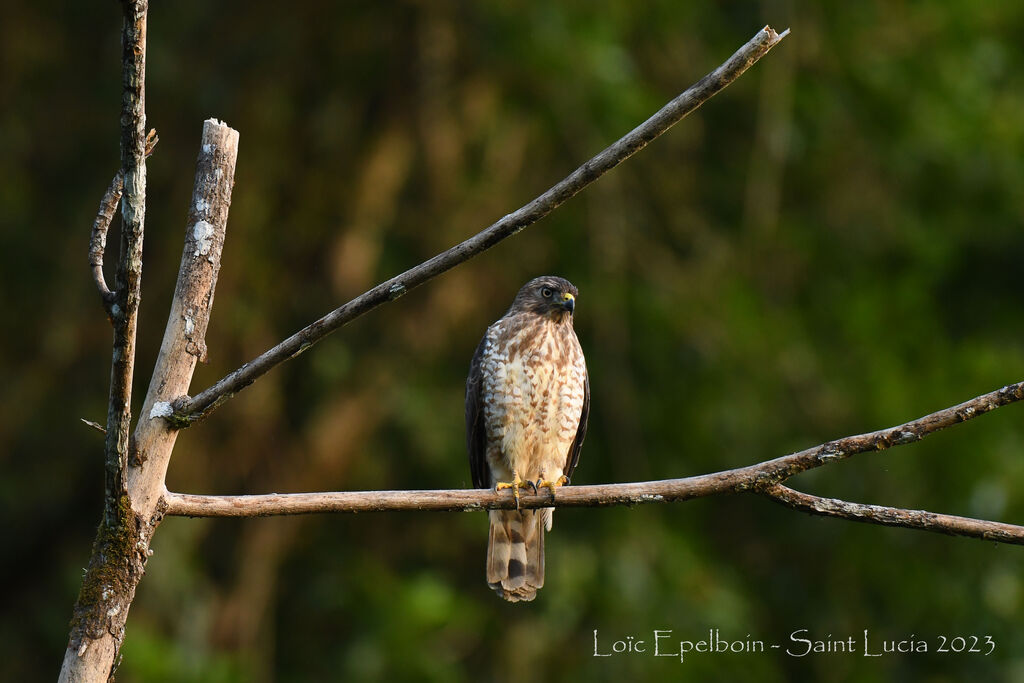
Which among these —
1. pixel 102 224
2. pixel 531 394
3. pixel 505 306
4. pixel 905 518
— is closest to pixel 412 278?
pixel 102 224

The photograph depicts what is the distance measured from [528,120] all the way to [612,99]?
710 mm

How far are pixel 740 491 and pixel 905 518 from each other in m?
0.33

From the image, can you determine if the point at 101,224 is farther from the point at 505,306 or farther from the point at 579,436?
the point at 505,306

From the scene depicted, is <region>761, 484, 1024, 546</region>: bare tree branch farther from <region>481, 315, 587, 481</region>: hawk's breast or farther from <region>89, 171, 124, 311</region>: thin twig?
<region>481, 315, 587, 481</region>: hawk's breast

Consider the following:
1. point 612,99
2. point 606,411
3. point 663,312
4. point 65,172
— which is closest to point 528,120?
point 612,99

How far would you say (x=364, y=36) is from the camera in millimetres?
6633

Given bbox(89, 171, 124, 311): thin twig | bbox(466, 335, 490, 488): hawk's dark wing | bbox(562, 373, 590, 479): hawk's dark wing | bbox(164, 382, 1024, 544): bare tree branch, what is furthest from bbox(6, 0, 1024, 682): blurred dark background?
bbox(89, 171, 124, 311): thin twig

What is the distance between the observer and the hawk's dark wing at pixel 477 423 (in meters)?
4.38

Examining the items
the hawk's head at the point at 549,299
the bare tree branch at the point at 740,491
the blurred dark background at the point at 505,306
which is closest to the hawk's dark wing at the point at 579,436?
the hawk's head at the point at 549,299

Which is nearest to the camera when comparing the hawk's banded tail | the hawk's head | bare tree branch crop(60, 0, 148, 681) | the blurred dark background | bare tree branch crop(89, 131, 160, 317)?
bare tree branch crop(60, 0, 148, 681)

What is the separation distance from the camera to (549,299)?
439 cm

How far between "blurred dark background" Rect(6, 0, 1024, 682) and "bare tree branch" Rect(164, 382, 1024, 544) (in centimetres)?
386

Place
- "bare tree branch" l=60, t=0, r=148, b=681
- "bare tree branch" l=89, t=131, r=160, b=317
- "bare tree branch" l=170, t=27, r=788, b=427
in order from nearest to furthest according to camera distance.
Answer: "bare tree branch" l=60, t=0, r=148, b=681 → "bare tree branch" l=170, t=27, r=788, b=427 → "bare tree branch" l=89, t=131, r=160, b=317

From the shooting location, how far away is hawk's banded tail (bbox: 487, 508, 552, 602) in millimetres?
4137
